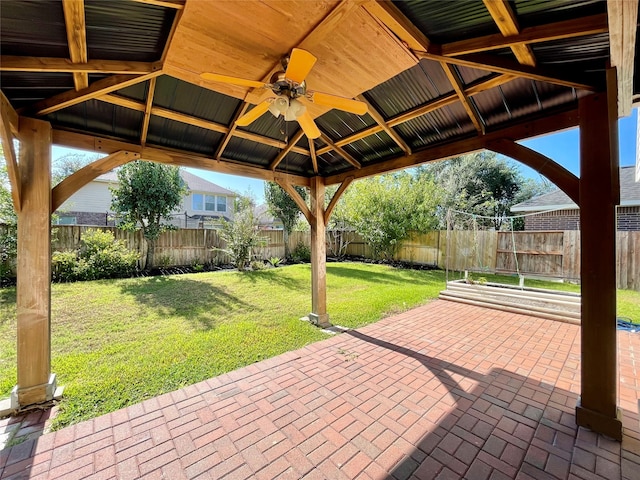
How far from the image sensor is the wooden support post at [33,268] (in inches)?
92.9

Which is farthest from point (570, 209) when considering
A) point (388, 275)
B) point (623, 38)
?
point (623, 38)

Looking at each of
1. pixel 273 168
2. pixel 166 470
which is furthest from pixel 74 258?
pixel 166 470

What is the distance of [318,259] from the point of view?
464 centimetres

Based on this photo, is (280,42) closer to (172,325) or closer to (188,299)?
(172,325)

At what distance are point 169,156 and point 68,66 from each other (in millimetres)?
1443

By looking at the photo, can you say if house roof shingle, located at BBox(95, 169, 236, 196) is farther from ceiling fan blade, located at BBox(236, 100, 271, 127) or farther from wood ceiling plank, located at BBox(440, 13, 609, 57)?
wood ceiling plank, located at BBox(440, 13, 609, 57)

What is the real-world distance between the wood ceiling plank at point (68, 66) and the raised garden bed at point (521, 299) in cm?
668

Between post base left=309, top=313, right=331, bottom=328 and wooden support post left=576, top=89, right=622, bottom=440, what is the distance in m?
3.08

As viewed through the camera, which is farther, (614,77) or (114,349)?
(114,349)

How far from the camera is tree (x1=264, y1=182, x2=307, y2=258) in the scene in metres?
11.8

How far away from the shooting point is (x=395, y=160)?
379 centimetres

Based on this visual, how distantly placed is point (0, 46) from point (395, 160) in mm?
3708

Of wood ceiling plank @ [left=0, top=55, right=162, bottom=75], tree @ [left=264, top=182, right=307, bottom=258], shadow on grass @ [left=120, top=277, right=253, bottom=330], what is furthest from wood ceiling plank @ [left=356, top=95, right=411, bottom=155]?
tree @ [left=264, top=182, right=307, bottom=258]

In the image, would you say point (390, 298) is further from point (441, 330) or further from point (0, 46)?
point (0, 46)
